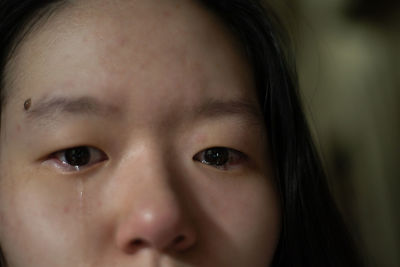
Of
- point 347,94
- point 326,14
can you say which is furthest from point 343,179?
point 326,14

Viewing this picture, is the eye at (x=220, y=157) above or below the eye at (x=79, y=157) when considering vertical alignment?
below

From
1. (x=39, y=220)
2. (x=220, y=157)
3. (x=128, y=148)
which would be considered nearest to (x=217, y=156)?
(x=220, y=157)

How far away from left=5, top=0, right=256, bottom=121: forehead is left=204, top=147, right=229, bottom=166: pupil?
0.08 metres

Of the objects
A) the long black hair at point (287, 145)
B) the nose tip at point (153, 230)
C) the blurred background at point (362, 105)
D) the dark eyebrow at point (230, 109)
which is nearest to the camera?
the nose tip at point (153, 230)

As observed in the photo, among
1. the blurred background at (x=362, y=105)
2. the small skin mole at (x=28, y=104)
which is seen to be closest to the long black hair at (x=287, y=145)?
the small skin mole at (x=28, y=104)

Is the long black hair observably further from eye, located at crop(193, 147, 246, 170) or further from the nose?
the nose

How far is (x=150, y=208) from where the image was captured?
22.7 inches

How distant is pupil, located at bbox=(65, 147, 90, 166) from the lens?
642 millimetres

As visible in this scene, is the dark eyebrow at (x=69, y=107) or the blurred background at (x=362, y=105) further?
the blurred background at (x=362, y=105)

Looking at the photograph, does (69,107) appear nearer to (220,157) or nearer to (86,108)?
(86,108)

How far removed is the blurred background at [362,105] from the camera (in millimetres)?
1601

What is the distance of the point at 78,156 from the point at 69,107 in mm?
66

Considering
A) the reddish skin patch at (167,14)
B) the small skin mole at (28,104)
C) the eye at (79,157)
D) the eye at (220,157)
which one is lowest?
the eye at (220,157)

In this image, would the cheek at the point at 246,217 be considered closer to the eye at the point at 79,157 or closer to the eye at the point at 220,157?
the eye at the point at 220,157
